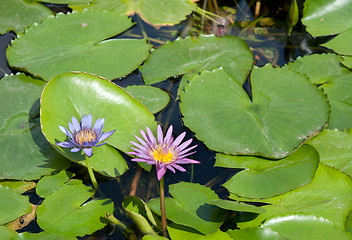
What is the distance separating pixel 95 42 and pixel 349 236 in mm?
2171

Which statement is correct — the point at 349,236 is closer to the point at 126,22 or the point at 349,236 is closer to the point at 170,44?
the point at 170,44

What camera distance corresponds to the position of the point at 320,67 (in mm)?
2959

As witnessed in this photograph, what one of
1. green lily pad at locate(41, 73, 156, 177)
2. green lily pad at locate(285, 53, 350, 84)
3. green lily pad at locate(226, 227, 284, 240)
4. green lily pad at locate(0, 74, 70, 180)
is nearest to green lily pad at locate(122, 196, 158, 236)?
green lily pad at locate(41, 73, 156, 177)

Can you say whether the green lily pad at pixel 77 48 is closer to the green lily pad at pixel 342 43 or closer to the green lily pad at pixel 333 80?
the green lily pad at pixel 333 80

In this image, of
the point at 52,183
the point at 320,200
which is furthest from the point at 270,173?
the point at 52,183

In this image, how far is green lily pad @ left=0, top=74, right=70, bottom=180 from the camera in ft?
7.39

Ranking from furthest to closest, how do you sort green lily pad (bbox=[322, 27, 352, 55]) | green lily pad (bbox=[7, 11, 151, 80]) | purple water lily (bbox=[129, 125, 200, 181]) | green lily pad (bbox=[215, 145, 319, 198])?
green lily pad (bbox=[322, 27, 352, 55]) < green lily pad (bbox=[7, 11, 151, 80]) < green lily pad (bbox=[215, 145, 319, 198]) < purple water lily (bbox=[129, 125, 200, 181])

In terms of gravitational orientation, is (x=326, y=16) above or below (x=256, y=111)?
above

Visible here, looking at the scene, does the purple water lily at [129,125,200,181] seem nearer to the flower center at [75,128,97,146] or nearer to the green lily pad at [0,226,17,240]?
the flower center at [75,128,97,146]

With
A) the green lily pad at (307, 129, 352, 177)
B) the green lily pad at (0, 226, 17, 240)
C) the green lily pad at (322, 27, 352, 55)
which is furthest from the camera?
the green lily pad at (322, 27, 352, 55)

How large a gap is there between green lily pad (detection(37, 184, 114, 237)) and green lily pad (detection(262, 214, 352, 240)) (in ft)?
2.81

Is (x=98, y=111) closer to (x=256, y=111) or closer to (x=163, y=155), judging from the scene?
(x=163, y=155)

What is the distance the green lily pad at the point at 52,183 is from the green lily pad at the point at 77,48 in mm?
768

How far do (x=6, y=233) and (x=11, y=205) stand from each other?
0.19 metres
